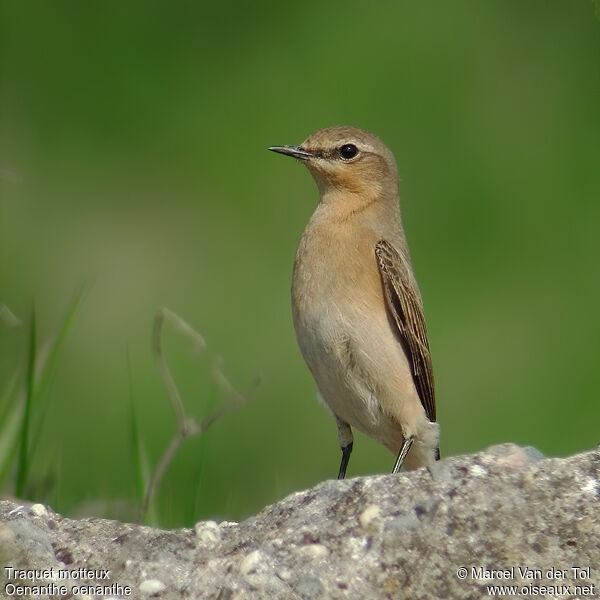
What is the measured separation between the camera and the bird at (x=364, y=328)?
25.1 ft

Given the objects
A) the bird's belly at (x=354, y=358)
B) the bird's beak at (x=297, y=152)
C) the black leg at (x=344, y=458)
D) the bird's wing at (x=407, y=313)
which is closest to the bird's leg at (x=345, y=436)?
the black leg at (x=344, y=458)

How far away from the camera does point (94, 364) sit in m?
12.2

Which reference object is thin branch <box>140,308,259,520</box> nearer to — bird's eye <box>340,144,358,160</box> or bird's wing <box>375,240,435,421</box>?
bird's wing <box>375,240,435,421</box>

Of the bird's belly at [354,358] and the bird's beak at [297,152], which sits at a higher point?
the bird's beak at [297,152]

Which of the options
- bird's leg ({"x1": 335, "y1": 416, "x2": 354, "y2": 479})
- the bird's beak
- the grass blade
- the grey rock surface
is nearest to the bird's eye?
the bird's beak

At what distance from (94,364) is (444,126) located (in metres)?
4.18

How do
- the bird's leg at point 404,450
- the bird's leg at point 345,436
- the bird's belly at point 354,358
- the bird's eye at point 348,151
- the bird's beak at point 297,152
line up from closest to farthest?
the bird's belly at point 354,358 < the bird's leg at point 404,450 < the bird's leg at point 345,436 < the bird's beak at point 297,152 < the bird's eye at point 348,151

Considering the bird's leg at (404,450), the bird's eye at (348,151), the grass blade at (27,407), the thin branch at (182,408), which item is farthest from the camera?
the bird's eye at (348,151)

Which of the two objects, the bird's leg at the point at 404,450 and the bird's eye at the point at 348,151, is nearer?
A: the bird's leg at the point at 404,450

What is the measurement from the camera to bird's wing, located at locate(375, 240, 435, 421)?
7.86 meters

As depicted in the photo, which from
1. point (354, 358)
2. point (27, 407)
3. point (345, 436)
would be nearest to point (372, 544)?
point (27, 407)

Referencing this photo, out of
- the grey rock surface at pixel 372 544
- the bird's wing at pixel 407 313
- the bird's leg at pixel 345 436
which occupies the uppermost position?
the bird's wing at pixel 407 313

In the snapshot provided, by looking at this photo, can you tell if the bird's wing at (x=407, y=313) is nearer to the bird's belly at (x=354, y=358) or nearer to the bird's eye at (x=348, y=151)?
the bird's belly at (x=354, y=358)

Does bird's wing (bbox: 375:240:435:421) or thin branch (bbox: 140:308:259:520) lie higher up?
bird's wing (bbox: 375:240:435:421)
